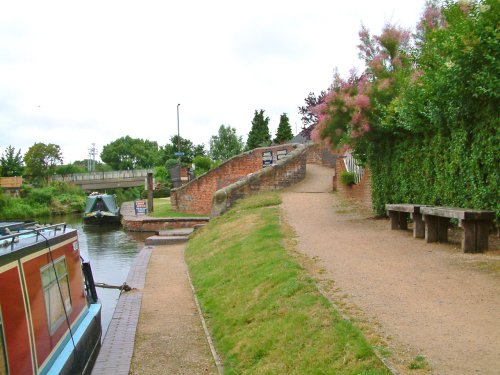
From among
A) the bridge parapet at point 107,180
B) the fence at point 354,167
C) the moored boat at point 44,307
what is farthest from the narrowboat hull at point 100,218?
the bridge parapet at point 107,180

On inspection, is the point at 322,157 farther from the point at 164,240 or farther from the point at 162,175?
the point at 162,175

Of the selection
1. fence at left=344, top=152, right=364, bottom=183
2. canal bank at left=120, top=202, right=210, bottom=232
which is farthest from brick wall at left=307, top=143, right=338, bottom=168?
fence at left=344, top=152, right=364, bottom=183

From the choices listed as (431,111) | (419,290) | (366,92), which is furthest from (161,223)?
(419,290)

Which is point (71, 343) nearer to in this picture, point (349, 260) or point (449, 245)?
point (349, 260)

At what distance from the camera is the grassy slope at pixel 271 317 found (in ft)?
14.6

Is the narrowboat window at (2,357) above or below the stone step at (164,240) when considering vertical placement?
above

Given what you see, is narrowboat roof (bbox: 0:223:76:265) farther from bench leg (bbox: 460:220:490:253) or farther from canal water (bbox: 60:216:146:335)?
bench leg (bbox: 460:220:490:253)

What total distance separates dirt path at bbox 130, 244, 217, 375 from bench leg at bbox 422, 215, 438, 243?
3.85m

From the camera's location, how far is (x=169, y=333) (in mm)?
7363

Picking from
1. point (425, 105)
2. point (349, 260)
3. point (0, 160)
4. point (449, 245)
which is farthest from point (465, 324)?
point (0, 160)

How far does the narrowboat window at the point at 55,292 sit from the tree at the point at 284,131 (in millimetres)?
39189

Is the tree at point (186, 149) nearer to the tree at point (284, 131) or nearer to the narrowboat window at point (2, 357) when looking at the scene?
the tree at point (284, 131)

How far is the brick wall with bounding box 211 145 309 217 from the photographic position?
18797mm

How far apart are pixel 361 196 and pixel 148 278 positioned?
7.01 meters
